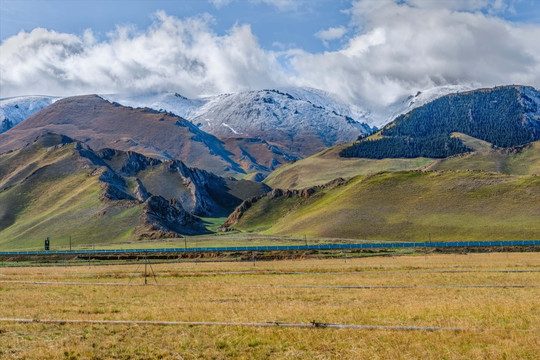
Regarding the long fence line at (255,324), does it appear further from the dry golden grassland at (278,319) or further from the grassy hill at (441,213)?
the grassy hill at (441,213)

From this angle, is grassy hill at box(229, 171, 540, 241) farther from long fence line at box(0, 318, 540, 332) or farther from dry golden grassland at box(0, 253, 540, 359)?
long fence line at box(0, 318, 540, 332)

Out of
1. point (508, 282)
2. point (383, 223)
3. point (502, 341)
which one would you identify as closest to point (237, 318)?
point (502, 341)

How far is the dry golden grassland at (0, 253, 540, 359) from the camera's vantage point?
71.2 feet

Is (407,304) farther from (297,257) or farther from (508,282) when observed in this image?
(297,257)

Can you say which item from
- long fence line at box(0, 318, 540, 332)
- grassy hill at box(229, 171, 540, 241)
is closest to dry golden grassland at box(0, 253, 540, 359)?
long fence line at box(0, 318, 540, 332)


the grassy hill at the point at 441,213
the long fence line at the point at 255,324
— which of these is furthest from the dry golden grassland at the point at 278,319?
the grassy hill at the point at 441,213

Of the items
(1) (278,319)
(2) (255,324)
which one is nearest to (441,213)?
(1) (278,319)

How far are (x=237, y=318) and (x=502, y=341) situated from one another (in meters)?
13.9

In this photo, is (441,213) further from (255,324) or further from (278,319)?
(255,324)

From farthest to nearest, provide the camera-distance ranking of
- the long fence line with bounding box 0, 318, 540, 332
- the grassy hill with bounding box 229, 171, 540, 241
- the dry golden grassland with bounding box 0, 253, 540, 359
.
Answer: the grassy hill with bounding box 229, 171, 540, 241, the long fence line with bounding box 0, 318, 540, 332, the dry golden grassland with bounding box 0, 253, 540, 359

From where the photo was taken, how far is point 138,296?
4225cm

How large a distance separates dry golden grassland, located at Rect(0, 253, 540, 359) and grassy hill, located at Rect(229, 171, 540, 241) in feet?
359

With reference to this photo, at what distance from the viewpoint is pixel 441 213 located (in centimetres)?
16838

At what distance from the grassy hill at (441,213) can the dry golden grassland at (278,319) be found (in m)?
109
